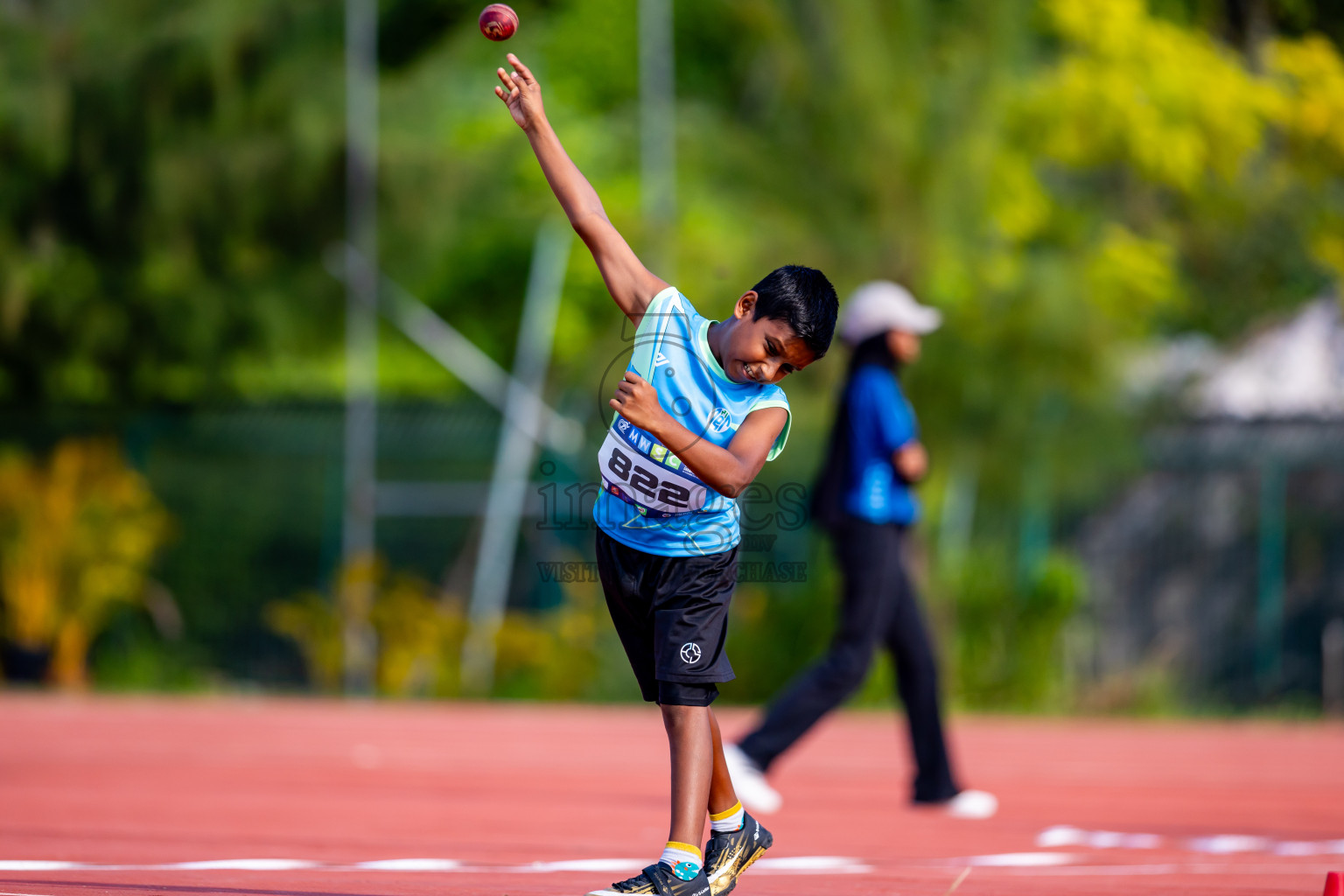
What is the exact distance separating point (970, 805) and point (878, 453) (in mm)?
1483

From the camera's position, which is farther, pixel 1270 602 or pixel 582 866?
pixel 1270 602

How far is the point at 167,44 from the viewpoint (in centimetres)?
1421

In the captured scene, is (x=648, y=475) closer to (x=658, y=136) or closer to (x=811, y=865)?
(x=811, y=865)

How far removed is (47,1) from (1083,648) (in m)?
10.3

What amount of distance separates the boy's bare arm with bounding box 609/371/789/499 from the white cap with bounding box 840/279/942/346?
316cm

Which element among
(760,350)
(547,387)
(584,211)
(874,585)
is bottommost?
(874,585)

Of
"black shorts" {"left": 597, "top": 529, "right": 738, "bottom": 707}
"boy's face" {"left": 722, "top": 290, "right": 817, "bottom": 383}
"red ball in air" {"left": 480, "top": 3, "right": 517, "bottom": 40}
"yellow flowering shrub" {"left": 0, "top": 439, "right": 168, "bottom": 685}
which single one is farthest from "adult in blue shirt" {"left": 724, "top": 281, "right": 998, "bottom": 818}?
"yellow flowering shrub" {"left": 0, "top": 439, "right": 168, "bottom": 685}

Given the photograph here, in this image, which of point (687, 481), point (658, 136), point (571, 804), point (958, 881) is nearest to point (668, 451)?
point (687, 481)

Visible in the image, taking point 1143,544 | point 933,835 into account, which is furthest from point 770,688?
point 933,835

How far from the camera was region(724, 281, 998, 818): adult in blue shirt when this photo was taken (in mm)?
6789

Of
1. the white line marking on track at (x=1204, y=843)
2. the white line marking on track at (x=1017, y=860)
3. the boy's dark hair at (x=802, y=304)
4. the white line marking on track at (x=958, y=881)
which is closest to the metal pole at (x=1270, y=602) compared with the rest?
the white line marking on track at (x=1204, y=843)

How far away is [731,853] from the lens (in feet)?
14.2

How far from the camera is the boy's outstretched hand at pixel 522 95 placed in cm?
445

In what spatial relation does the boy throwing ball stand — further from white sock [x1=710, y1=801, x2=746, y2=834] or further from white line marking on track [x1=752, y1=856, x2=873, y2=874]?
white line marking on track [x1=752, y1=856, x2=873, y2=874]
